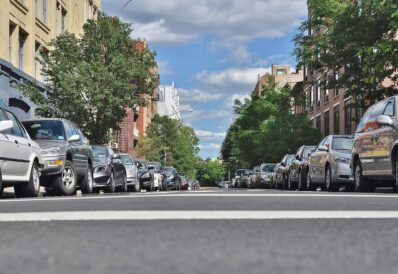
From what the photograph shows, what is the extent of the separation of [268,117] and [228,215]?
55.3 metres

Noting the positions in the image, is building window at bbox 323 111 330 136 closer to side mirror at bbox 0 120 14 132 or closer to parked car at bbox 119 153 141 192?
parked car at bbox 119 153 141 192

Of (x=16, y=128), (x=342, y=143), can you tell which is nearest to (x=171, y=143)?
(x=342, y=143)

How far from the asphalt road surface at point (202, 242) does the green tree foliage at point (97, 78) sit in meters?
22.5

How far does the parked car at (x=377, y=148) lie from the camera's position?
13.1 meters

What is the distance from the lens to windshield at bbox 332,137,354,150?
60.2 ft

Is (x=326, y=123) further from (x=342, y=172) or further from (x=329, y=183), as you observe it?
(x=342, y=172)

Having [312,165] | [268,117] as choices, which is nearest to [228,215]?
[312,165]

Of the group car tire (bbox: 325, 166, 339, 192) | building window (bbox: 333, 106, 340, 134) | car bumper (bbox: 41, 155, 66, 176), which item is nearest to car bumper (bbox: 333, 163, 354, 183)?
car tire (bbox: 325, 166, 339, 192)

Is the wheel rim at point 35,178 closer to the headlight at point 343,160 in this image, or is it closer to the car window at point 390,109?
the car window at point 390,109

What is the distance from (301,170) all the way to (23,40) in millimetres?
15078

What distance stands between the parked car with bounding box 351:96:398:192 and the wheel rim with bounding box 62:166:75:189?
20.6ft

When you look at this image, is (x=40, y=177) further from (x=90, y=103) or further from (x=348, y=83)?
(x=348, y=83)

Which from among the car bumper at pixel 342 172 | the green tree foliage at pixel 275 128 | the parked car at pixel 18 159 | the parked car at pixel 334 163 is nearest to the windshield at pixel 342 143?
the parked car at pixel 334 163

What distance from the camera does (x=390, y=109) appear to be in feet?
44.2
